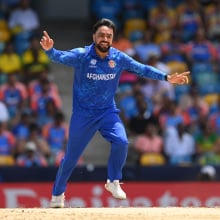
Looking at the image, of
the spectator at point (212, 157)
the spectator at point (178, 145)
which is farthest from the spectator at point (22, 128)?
the spectator at point (212, 157)

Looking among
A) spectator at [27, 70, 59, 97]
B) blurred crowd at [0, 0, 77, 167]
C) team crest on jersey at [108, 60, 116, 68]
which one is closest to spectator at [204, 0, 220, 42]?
blurred crowd at [0, 0, 77, 167]

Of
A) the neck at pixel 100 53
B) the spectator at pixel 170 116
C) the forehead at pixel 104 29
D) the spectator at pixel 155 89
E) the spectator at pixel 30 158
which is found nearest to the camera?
the forehead at pixel 104 29

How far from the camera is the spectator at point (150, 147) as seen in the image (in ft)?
51.6

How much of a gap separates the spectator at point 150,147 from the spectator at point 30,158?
169 centimetres

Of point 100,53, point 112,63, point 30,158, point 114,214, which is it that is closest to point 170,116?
point 30,158

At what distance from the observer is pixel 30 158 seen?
1516cm

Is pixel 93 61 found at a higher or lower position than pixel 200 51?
lower

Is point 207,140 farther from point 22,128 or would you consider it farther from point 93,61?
point 93,61

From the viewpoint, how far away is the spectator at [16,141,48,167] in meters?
15.1

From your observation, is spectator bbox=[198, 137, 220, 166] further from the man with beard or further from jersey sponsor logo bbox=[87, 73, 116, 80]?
jersey sponsor logo bbox=[87, 73, 116, 80]

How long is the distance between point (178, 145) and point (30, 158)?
2.69 meters

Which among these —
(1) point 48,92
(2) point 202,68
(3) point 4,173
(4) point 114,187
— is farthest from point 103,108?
(2) point 202,68

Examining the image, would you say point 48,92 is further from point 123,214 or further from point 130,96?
point 123,214

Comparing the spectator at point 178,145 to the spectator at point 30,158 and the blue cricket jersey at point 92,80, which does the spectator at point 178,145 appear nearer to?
the spectator at point 30,158
